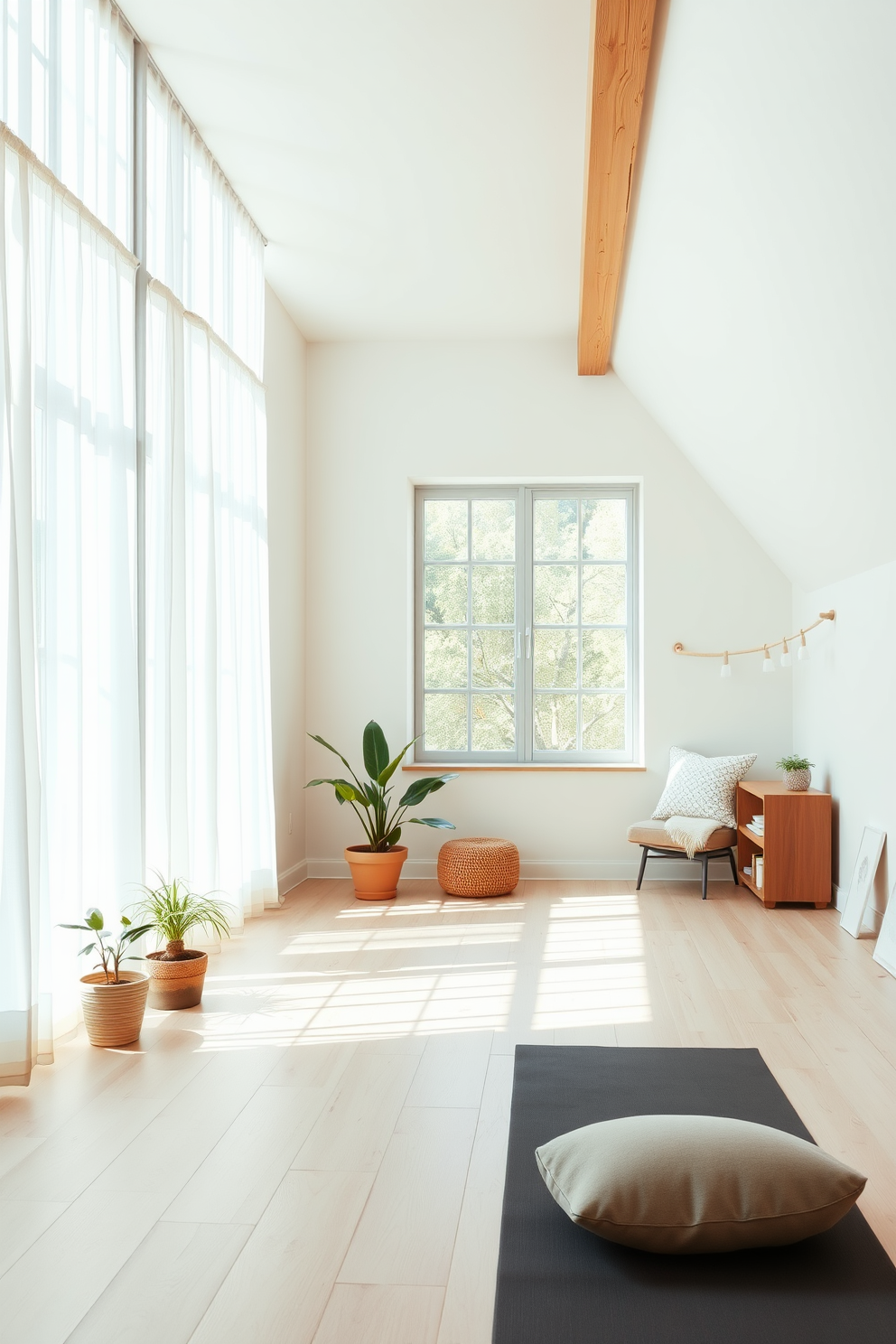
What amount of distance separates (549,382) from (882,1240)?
494 cm

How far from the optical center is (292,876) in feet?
18.6

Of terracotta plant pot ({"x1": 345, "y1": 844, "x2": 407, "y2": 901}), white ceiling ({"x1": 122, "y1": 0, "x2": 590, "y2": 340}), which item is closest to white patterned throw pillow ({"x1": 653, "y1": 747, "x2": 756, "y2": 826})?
terracotta plant pot ({"x1": 345, "y1": 844, "x2": 407, "y2": 901})

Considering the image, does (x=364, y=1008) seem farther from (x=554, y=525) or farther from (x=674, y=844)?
(x=554, y=525)

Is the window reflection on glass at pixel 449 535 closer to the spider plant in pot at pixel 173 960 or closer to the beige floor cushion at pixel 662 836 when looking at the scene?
the beige floor cushion at pixel 662 836

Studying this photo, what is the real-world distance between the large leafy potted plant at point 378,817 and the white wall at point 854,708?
192 cm

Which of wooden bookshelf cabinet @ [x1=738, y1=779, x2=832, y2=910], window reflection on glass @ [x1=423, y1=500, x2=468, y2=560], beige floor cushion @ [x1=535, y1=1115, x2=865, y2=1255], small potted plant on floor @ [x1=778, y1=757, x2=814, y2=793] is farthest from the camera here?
window reflection on glass @ [x1=423, y1=500, x2=468, y2=560]

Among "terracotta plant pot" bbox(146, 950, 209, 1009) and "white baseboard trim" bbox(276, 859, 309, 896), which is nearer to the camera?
"terracotta plant pot" bbox(146, 950, 209, 1009)

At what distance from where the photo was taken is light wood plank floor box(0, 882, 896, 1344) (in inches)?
69.0

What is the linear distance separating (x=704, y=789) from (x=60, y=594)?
3645 mm

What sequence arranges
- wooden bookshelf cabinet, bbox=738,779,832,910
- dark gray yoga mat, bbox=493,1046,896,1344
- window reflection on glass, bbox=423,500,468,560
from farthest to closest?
window reflection on glass, bbox=423,500,468,560
wooden bookshelf cabinet, bbox=738,779,832,910
dark gray yoga mat, bbox=493,1046,896,1344

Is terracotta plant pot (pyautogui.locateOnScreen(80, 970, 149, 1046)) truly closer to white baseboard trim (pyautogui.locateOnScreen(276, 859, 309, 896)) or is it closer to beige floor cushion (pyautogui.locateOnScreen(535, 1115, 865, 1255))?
beige floor cushion (pyautogui.locateOnScreen(535, 1115, 865, 1255))

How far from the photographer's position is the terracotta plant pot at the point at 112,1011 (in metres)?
2.99

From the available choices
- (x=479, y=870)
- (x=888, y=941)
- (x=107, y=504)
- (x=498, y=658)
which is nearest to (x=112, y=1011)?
(x=107, y=504)

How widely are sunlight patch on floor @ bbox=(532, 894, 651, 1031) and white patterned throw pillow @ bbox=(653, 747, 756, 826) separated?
589 millimetres
